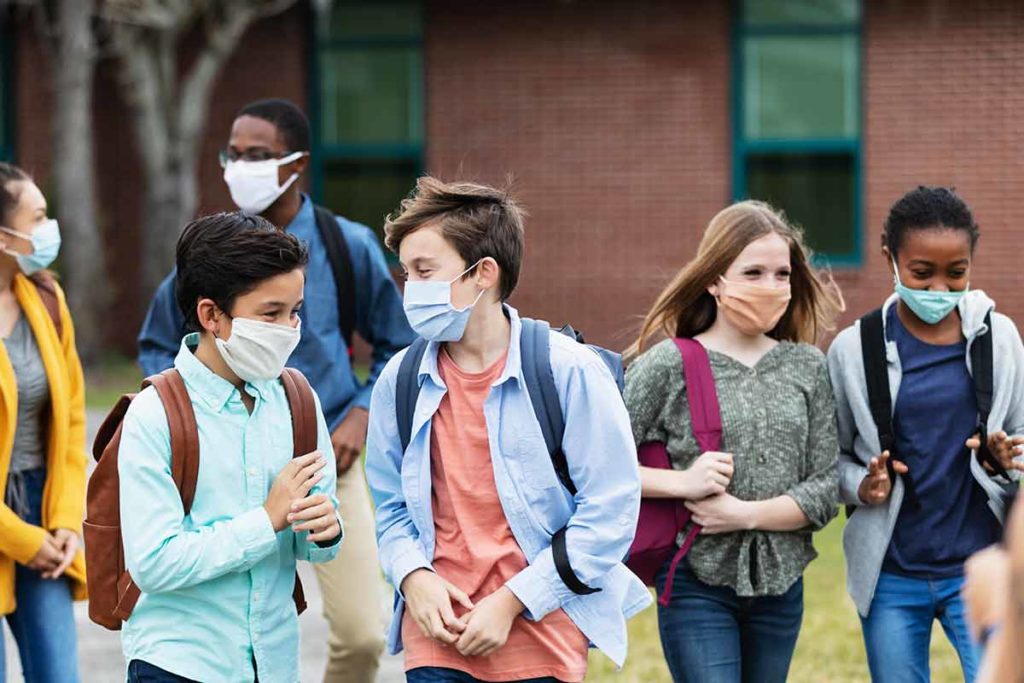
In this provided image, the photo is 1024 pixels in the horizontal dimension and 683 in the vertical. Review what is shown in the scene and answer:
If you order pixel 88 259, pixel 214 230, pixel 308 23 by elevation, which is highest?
pixel 308 23

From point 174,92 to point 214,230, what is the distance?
1472 cm

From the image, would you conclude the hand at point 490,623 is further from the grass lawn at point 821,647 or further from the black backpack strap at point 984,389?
the grass lawn at point 821,647

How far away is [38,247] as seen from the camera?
16.8ft

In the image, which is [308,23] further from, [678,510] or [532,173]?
[678,510]

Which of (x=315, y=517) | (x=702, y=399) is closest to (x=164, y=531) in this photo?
(x=315, y=517)

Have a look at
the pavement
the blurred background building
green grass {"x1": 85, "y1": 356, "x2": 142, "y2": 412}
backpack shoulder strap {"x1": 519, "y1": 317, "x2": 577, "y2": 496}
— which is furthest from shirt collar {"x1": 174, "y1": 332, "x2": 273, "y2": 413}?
the blurred background building

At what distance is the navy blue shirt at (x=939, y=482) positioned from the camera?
15.3 feet

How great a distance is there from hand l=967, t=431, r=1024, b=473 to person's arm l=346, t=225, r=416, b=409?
2.17m

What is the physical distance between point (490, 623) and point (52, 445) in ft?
6.17

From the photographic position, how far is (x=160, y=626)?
3910 millimetres

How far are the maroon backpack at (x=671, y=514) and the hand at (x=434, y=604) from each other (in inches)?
34.3

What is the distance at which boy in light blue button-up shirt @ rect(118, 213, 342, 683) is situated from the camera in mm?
3828

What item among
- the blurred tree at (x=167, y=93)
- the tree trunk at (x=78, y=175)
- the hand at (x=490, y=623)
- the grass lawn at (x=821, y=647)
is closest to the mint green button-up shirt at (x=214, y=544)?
the hand at (x=490, y=623)

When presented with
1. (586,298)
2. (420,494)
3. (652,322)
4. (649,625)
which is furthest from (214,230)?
(586,298)
